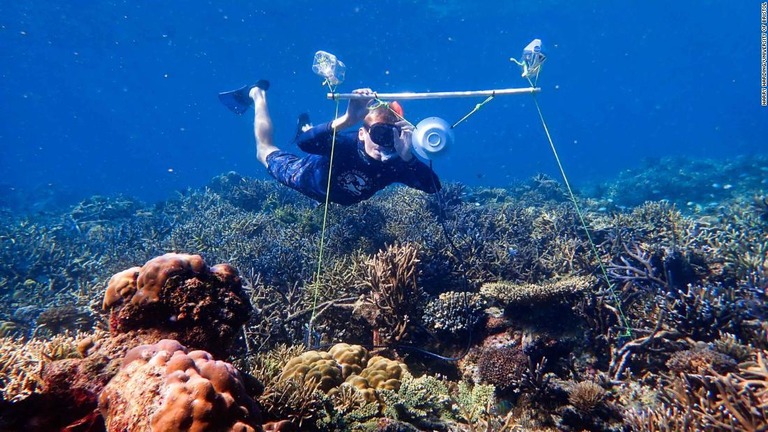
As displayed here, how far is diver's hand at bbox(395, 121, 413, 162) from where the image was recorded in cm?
480

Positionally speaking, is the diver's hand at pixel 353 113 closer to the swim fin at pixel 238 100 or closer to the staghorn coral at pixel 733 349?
the swim fin at pixel 238 100

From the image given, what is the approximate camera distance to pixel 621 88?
145m

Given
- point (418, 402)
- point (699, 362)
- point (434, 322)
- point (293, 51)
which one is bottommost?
point (418, 402)

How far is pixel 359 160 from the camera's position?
5930mm

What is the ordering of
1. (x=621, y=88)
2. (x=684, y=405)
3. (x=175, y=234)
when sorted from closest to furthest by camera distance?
(x=684, y=405)
(x=175, y=234)
(x=621, y=88)

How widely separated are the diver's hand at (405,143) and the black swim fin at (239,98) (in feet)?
17.1

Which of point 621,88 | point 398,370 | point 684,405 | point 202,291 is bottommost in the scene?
point 684,405

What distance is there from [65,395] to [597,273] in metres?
6.20

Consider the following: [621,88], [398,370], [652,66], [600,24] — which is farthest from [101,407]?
[621,88]

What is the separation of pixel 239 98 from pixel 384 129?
5.52m

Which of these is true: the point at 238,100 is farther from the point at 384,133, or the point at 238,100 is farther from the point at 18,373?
the point at 18,373

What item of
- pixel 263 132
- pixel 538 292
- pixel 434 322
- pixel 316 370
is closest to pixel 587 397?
pixel 538 292

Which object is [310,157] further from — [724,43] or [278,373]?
[724,43]

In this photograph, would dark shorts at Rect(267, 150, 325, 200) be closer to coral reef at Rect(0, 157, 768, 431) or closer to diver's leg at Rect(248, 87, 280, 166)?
diver's leg at Rect(248, 87, 280, 166)
